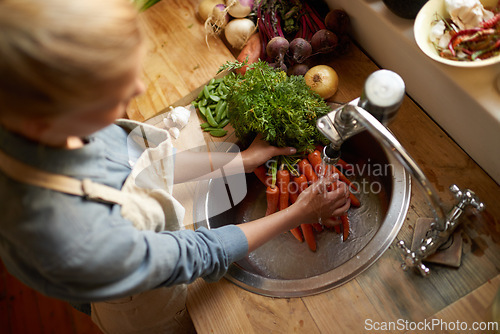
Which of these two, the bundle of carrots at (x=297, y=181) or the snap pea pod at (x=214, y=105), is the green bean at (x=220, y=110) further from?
the bundle of carrots at (x=297, y=181)

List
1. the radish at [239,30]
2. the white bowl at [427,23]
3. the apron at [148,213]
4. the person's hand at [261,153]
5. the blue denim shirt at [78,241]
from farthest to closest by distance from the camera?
the radish at [239,30] < the person's hand at [261,153] < the white bowl at [427,23] < the apron at [148,213] < the blue denim shirt at [78,241]

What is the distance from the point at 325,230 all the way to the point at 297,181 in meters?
0.19

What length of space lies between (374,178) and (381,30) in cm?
47

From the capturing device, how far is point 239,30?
137 cm

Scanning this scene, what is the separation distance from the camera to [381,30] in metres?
1.12

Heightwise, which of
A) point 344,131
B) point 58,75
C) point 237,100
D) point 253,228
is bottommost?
point 253,228

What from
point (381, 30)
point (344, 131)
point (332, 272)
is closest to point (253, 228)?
point (332, 272)

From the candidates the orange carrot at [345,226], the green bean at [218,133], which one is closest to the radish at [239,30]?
the green bean at [218,133]

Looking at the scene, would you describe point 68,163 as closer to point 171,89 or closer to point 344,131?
point 344,131

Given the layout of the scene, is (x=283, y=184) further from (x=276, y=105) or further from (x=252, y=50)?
(x=252, y=50)

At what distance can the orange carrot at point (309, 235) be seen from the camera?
117 cm

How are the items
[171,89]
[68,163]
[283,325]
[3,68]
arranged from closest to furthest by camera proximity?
[3,68] → [68,163] → [283,325] → [171,89]

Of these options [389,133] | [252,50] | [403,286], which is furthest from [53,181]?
[252,50]

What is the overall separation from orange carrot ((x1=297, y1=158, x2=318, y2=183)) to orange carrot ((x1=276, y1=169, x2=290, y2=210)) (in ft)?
0.17
